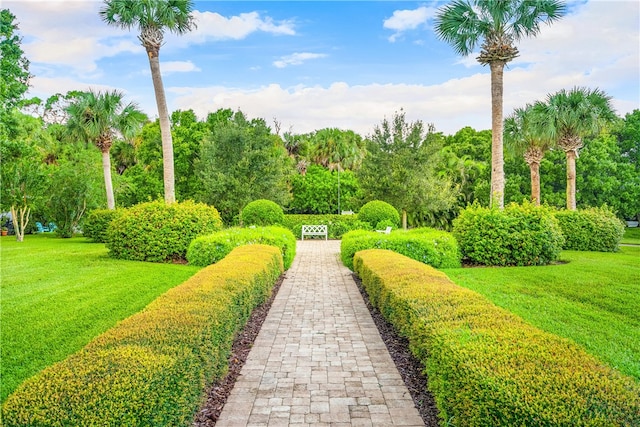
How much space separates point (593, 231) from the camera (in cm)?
1672

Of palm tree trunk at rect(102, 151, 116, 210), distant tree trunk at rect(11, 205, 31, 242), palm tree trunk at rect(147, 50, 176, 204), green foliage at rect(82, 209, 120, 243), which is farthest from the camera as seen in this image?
distant tree trunk at rect(11, 205, 31, 242)

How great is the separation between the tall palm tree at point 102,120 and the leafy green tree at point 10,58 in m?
10.0

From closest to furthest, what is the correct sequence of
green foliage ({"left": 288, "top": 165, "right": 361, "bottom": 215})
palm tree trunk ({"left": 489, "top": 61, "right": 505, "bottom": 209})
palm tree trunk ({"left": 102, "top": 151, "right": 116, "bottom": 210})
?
palm tree trunk ({"left": 489, "top": 61, "right": 505, "bottom": 209}), palm tree trunk ({"left": 102, "top": 151, "right": 116, "bottom": 210}), green foliage ({"left": 288, "top": 165, "right": 361, "bottom": 215})

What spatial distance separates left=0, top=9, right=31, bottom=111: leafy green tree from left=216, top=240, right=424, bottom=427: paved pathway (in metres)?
9.58

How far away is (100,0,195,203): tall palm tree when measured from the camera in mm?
14500

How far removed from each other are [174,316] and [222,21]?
1226cm

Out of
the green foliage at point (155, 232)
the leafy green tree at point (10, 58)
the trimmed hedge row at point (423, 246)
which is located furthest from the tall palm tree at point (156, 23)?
the trimmed hedge row at point (423, 246)

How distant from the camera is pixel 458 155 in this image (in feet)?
126

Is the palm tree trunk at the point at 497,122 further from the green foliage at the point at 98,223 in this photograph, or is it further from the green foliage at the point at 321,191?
the green foliage at the point at 321,191

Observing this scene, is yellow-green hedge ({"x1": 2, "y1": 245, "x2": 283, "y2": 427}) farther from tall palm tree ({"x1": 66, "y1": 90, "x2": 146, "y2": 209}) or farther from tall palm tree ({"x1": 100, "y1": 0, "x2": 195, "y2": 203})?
tall palm tree ({"x1": 66, "y1": 90, "x2": 146, "y2": 209})

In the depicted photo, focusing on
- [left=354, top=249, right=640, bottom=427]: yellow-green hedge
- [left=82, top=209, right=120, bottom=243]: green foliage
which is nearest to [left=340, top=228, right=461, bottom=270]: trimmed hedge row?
[left=354, top=249, right=640, bottom=427]: yellow-green hedge

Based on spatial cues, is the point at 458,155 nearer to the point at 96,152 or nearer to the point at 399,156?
the point at 399,156

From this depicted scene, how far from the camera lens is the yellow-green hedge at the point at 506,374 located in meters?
2.22

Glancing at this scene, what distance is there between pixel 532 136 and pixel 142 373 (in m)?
24.1
